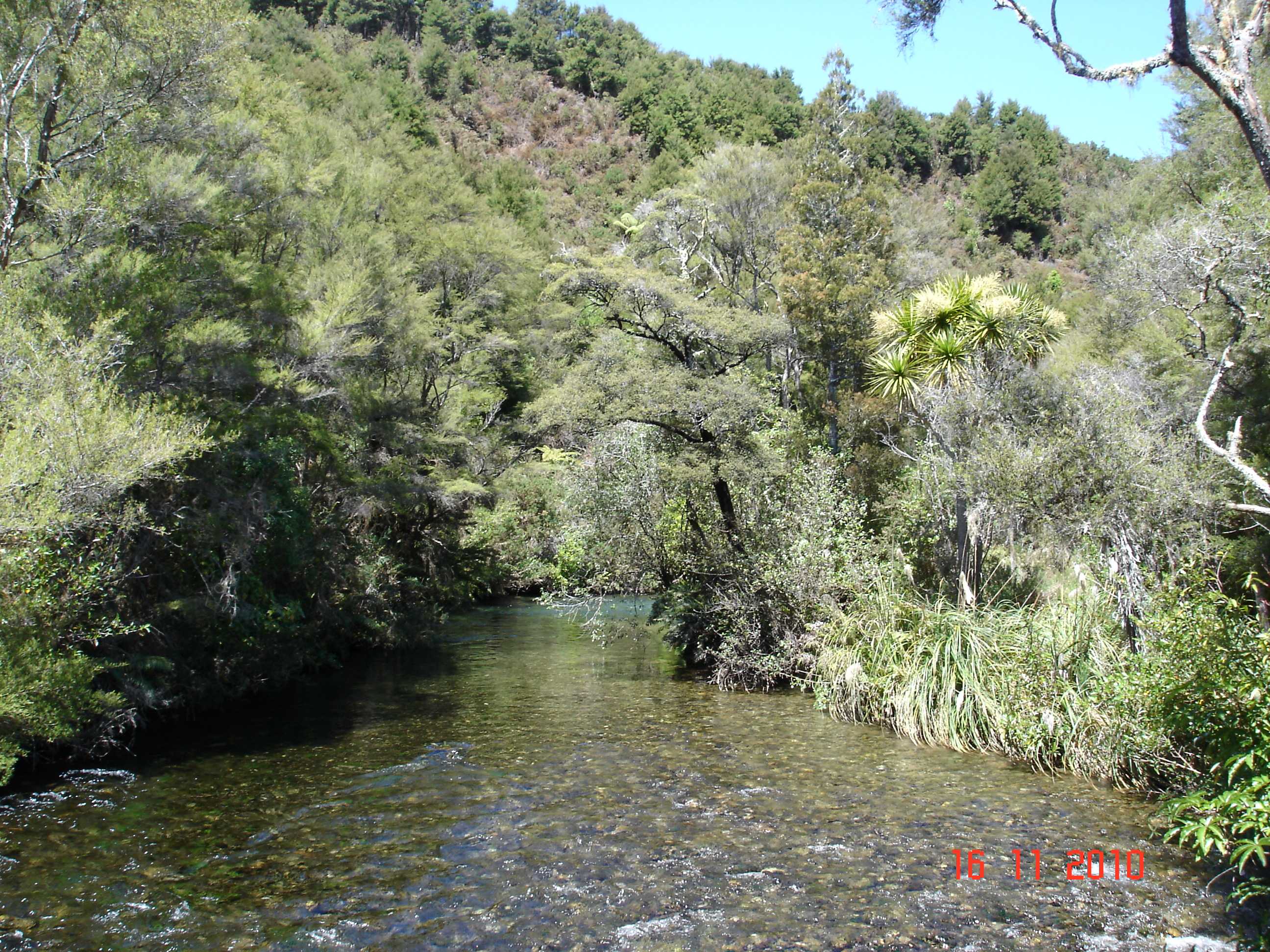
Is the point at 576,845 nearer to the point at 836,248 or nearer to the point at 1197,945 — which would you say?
the point at 1197,945

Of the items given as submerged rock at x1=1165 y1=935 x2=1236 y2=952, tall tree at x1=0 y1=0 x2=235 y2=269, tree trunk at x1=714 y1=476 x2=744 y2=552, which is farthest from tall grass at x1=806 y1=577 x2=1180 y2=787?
tall tree at x1=0 y1=0 x2=235 y2=269

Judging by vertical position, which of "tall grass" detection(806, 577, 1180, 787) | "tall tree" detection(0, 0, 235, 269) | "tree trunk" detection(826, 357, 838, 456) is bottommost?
"tall grass" detection(806, 577, 1180, 787)

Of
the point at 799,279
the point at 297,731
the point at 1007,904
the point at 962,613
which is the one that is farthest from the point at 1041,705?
the point at 799,279

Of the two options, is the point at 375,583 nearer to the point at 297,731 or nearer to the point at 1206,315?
the point at 297,731

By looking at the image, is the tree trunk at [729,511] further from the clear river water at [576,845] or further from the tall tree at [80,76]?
the tall tree at [80,76]

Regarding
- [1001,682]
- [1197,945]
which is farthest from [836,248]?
[1197,945]

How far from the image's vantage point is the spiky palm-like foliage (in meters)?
14.1

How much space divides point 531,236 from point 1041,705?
44.1 m

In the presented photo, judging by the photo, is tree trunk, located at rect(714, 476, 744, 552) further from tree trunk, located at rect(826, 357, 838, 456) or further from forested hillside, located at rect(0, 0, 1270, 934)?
tree trunk, located at rect(826, 357, 838, 456)

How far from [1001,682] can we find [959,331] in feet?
22.1

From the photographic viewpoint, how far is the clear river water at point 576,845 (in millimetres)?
5875
